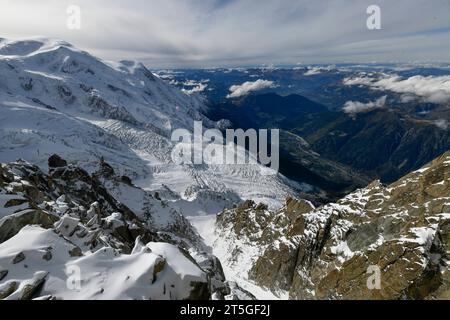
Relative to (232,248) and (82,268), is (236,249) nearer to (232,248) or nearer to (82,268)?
(232,248)

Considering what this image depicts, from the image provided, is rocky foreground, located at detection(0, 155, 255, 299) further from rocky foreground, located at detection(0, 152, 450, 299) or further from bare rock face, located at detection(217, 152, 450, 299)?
bare rock face, located at detection(217, 152, 450, 299)

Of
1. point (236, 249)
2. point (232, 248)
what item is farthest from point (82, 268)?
point (232, 248)

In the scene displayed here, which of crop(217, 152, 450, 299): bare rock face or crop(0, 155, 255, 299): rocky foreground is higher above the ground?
crop(0, 155, 255, 299): rocky foreground

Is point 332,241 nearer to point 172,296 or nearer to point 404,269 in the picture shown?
point 404,269

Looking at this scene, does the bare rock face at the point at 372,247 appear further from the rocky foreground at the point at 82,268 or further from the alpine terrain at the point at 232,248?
the rocky foreground at the point at 82,268

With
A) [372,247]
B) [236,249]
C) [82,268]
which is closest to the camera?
[82,268]

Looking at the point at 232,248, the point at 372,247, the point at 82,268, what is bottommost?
the point at 232,248

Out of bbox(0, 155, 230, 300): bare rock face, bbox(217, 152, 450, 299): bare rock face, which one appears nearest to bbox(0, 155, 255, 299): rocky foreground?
bbox(0, 155, 230, 300): bare rock face

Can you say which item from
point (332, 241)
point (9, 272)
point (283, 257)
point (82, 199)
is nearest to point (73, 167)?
point (82, 199)
